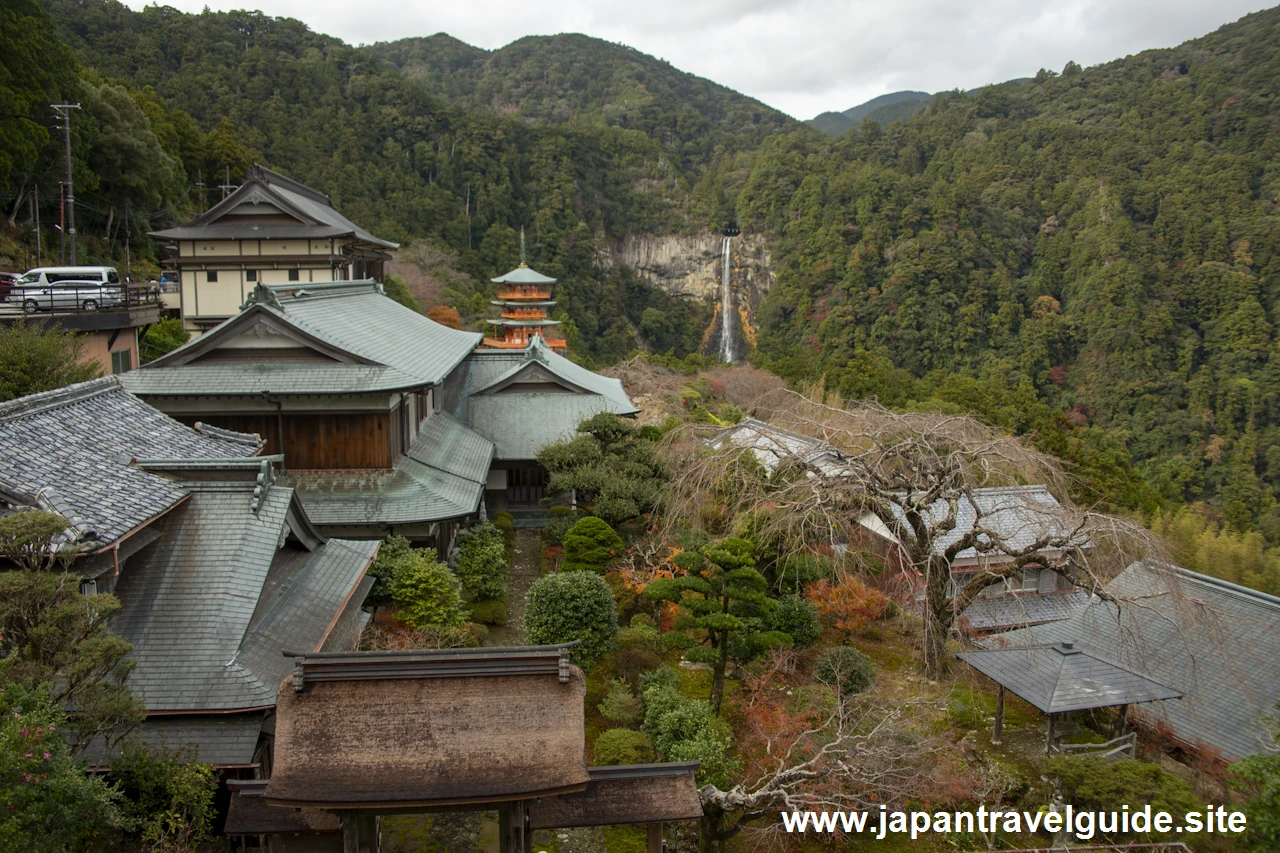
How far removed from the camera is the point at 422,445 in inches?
728

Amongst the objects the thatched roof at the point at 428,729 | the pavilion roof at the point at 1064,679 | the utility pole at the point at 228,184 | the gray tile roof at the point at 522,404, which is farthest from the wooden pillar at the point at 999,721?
the utility pole at the point at 228,184

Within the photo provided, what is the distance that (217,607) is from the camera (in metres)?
8.97

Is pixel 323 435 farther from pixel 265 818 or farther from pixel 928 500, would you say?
pixel 928 500

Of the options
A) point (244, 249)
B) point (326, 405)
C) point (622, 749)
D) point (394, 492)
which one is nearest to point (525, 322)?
point (244, 249)

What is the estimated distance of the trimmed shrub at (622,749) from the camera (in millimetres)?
10000

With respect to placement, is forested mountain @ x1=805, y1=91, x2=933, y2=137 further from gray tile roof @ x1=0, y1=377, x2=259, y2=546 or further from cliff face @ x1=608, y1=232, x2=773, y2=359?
gray tile roof @ x1=0, y1=377, x2=259, y2=546

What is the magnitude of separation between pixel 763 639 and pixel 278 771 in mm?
6672

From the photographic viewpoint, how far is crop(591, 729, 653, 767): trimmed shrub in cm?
1000

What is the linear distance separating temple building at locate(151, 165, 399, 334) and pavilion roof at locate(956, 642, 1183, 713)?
24.6m

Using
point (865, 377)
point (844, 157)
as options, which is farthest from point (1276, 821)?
point (844, 157)

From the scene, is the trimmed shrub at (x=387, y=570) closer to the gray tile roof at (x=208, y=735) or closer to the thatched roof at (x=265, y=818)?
the gray tile roof at (x=208, y=735)

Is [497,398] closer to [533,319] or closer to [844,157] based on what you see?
[533,319]

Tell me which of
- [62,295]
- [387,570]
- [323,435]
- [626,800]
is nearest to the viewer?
[626,800]

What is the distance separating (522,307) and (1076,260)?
45.6m
